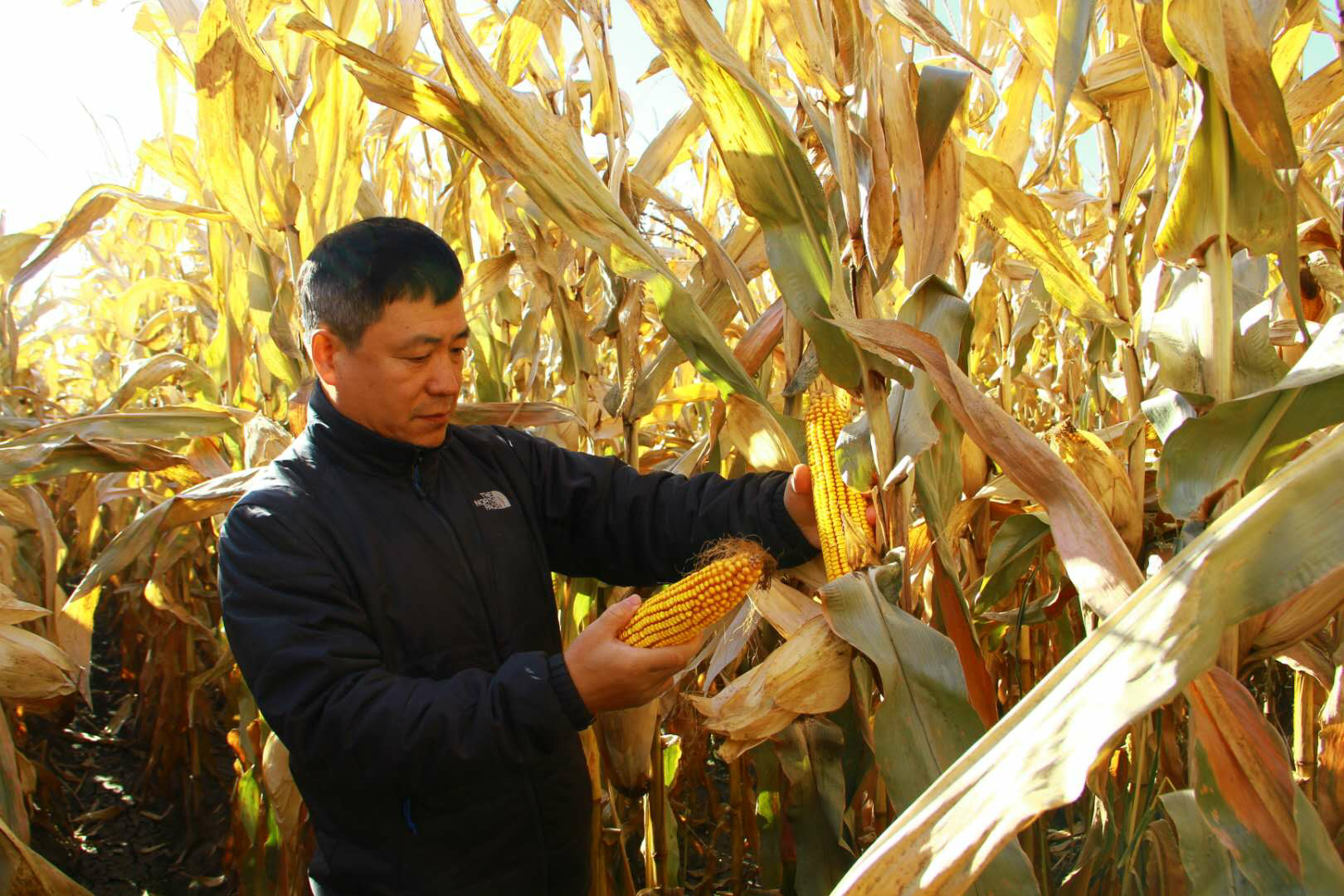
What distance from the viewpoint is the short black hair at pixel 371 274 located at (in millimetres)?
1720

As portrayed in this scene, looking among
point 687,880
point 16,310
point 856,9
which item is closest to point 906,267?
point 856,9

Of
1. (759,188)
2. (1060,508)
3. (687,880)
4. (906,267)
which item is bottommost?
(687,880)

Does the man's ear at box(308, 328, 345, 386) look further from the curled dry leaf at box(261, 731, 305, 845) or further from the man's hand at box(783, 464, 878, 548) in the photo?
the curled dry leaf at box(261, 731, 305, 845)

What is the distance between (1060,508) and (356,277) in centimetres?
A: 123

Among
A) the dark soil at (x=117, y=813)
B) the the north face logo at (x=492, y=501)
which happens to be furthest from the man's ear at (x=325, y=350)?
the dark soil at (x=117, y=813)

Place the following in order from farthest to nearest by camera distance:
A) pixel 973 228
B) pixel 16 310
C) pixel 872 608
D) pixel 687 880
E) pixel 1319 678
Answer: pixel 16 310 → pixel 687 880 → pixel 973 228 → pixel 1319 678 → pixel 872 608

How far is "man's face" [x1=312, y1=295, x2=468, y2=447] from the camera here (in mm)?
1736

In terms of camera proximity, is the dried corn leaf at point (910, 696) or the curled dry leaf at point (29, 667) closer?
the dried corn leaf at point (910, 696)

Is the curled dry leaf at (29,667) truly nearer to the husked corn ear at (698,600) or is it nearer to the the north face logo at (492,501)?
the the north face logo at (492,501)

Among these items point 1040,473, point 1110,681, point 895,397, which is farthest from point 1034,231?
point 1110,681

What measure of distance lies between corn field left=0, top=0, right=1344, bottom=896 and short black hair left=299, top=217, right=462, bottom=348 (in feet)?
0.79

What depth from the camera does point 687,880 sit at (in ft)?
10.9

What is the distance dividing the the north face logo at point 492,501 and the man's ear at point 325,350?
36 centimetres

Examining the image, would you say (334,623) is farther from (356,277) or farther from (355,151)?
(355,151)
